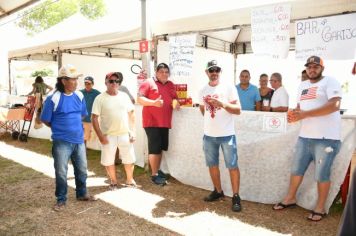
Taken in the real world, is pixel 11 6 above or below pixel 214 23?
above

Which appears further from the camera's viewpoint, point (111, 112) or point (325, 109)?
point (111, 112)

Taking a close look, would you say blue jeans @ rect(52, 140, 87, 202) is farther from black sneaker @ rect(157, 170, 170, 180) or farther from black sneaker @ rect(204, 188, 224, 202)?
black sneaker @ rect(204, 188, 224, 202)

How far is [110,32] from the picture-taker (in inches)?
283

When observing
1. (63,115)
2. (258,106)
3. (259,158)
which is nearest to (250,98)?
(258,106)

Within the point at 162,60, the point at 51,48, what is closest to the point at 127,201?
the point at 162,60

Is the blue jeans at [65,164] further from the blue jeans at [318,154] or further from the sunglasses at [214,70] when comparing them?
the blue jeans at [318,154]

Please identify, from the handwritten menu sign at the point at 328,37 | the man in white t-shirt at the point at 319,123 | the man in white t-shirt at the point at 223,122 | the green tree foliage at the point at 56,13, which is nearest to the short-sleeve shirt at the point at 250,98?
the handwritten menu sign at the point at 328,37

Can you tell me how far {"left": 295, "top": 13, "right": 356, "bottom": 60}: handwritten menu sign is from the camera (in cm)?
432

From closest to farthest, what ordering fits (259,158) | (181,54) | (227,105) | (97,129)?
(227,105) < (259,158) < (97,129) < (181,54)

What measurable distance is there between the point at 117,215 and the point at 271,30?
3.25 m

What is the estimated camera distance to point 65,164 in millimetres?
4402

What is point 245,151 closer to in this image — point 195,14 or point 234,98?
point 234,98

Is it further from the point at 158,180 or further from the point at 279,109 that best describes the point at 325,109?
the point at 158,180

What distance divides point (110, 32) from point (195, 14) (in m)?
2.31
